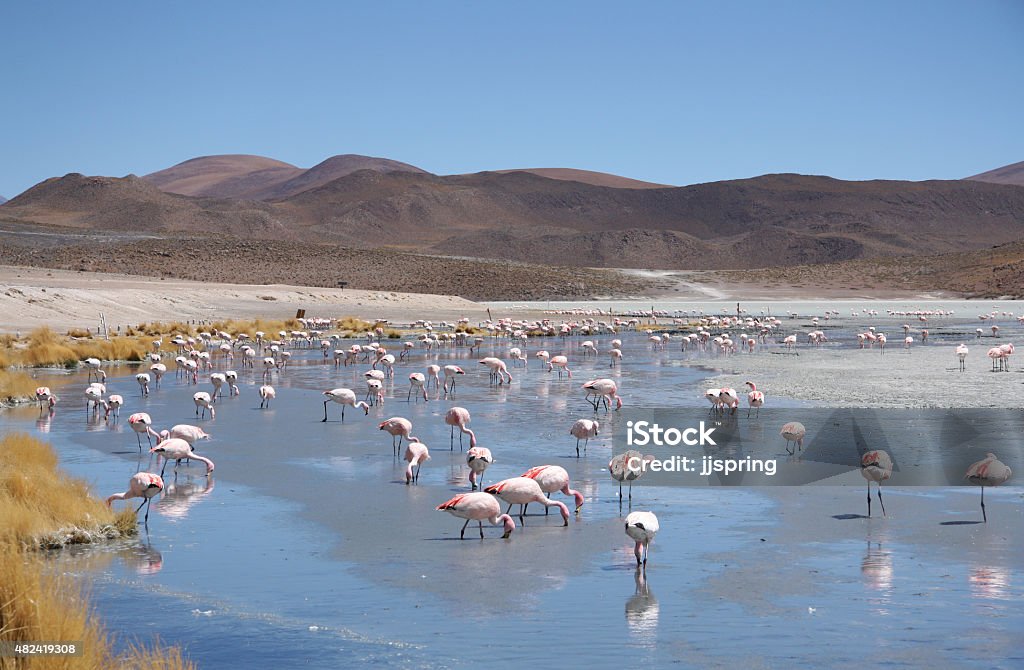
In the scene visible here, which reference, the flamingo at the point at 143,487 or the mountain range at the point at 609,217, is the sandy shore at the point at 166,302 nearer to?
the flamingo at the point at 143,487

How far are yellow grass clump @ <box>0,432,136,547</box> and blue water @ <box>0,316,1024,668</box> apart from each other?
0.27m

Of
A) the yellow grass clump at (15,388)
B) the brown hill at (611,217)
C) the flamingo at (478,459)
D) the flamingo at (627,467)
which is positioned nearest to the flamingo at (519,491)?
the flamingo at (627,467)

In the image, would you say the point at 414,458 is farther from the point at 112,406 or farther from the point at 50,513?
the point at 112,406

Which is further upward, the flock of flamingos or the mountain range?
the mountain range

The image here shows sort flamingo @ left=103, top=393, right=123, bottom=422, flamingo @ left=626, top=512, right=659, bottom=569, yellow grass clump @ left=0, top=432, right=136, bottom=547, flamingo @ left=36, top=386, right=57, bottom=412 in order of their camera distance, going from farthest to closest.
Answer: flamingo @ left=36, top=386, right=57, bottom=412 → flamingo @ left=103, top=393, right=123, bottom=422 → yellow grass clump @ left=0, top=432, right=136, bottom=547 → flamingo @ left=626, top=512, right=659, bottom=569

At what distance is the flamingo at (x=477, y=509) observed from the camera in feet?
30.3

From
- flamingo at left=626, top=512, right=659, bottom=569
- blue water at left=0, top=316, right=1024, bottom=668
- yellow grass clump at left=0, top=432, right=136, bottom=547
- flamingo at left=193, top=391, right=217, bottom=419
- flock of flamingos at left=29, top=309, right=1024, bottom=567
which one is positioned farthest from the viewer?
flamingo at left=193, top=391, right=217, bottom=419

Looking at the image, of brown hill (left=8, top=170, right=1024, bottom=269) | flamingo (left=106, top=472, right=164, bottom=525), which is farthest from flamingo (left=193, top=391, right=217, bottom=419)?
brown hill (left=8, top=170, right=1024, bottom=269)

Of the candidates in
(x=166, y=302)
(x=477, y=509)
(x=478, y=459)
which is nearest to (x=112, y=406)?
(x=478, y=459)

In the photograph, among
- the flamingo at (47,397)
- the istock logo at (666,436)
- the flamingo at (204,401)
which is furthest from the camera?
the flamingo at (47,397)

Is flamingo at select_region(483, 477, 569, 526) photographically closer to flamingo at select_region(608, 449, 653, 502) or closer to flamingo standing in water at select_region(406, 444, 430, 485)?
flamingo at select_region(608, 449, 653, 502)

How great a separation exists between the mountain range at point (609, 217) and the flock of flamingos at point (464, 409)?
10022cm
